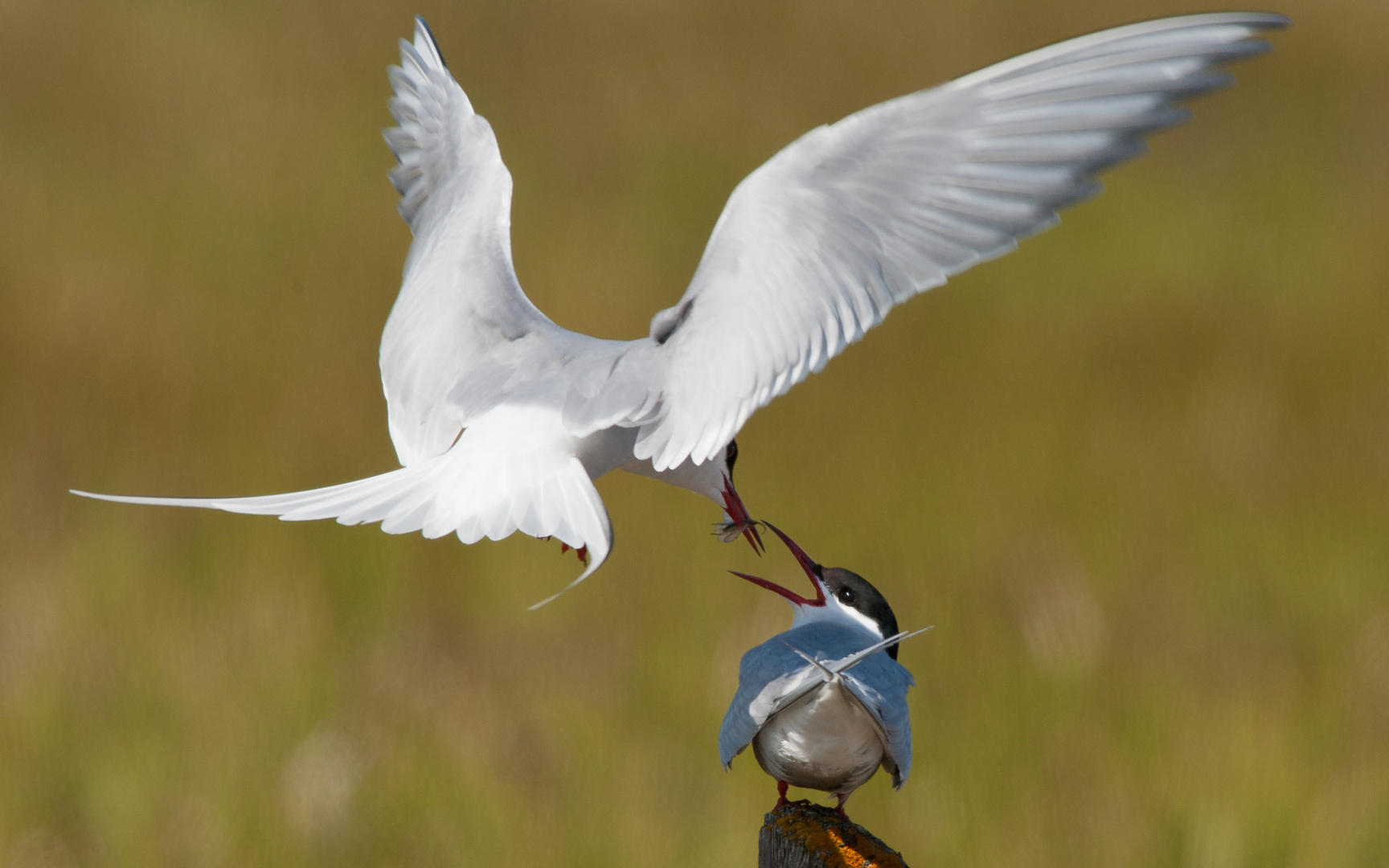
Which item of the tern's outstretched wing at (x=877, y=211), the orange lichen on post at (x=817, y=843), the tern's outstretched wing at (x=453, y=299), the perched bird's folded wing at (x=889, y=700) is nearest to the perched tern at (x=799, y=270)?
the tern's outstretched wing at (x=877, y=211)

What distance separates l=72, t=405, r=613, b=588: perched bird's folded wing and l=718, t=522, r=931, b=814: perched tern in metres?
0.33

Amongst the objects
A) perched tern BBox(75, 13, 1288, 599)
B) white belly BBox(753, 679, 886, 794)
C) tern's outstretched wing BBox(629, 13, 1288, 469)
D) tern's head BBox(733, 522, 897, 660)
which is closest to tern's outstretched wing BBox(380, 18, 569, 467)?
perched tern BBox(75, 13, 1288, 599)

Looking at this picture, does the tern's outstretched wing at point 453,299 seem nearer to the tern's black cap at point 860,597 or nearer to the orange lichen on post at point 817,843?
the tern's black cap at point 860,597

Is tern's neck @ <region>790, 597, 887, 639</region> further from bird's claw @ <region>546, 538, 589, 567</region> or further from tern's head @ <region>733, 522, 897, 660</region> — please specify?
bird's claw @ <region>546, 538, 589, 567</region>

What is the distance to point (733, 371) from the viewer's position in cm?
259

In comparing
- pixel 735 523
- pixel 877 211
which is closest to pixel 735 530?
Answer: pixel 735 523

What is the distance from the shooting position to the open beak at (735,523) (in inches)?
114

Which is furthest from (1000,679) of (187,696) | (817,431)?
(187,696)

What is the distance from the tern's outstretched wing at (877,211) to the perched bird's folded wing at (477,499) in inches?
6.6

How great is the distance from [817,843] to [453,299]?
1.37m

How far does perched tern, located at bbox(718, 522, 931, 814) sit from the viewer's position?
8.50 ft

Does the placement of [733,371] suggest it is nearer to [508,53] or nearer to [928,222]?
[928,222]

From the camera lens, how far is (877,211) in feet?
8.63

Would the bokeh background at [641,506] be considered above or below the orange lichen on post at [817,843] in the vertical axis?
below
